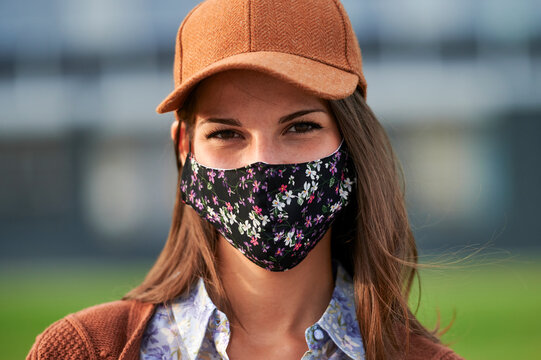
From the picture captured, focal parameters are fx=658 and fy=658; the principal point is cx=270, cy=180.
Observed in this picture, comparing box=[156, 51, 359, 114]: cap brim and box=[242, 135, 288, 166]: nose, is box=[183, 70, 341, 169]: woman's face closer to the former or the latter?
box=[242, 135, 288, 166]: nose

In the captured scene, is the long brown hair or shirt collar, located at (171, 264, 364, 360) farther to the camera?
the long brown hair

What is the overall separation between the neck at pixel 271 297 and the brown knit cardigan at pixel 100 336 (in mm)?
352

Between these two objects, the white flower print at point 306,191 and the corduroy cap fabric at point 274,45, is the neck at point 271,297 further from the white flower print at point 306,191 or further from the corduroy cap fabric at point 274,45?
the corduroy cap fabric at point 274,45

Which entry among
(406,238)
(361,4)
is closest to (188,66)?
(406,238)

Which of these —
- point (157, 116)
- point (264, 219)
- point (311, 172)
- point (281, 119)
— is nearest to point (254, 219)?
point (264, 219)

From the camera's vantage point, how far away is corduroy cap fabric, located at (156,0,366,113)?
2357mm

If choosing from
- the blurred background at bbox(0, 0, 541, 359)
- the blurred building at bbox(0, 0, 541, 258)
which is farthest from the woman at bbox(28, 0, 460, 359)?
the blurred building at bbox(0, 0, 541, 258)

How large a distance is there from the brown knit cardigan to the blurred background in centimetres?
1937

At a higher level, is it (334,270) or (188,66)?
(188,66)

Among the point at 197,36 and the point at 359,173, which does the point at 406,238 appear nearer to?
the point at 359,173

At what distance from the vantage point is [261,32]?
7.93 feet

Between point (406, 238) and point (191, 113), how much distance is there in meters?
1.04

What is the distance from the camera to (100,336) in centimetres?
240

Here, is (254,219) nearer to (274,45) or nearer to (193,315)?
(193,315)
